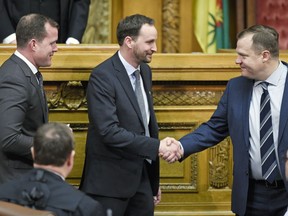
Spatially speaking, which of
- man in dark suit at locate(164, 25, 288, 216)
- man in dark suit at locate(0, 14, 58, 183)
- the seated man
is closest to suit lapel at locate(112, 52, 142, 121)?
man in dark suit at locate(0, 14, 58, 183)

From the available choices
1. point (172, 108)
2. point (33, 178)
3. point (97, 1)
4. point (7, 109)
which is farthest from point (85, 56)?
point (97, 1)

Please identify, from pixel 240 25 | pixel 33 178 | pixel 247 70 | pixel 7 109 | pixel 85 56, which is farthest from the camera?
pixel 240 25

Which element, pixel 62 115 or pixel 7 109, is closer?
pixel 7 109

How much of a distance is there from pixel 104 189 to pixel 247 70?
98 cm

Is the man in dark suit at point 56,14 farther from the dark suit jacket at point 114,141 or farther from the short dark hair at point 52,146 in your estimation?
the short dark hair at point 52,146

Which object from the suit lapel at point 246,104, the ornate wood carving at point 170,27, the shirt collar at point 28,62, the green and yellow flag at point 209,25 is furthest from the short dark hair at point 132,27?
the ornate wood carving at point 170,27

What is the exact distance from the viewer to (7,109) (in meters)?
4.13

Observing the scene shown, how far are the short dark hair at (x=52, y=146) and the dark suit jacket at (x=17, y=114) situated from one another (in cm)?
95

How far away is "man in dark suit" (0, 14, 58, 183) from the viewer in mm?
4133

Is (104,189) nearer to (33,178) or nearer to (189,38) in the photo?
(33,178)

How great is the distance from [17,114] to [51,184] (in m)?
1.05

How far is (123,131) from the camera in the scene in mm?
4465

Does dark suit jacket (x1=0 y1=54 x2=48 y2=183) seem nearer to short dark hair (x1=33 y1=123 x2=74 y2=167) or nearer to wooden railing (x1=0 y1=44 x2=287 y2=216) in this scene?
wooden railing (x1=0 y1=44 x2=287 y2=216)

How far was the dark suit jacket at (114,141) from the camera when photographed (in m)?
4.48
